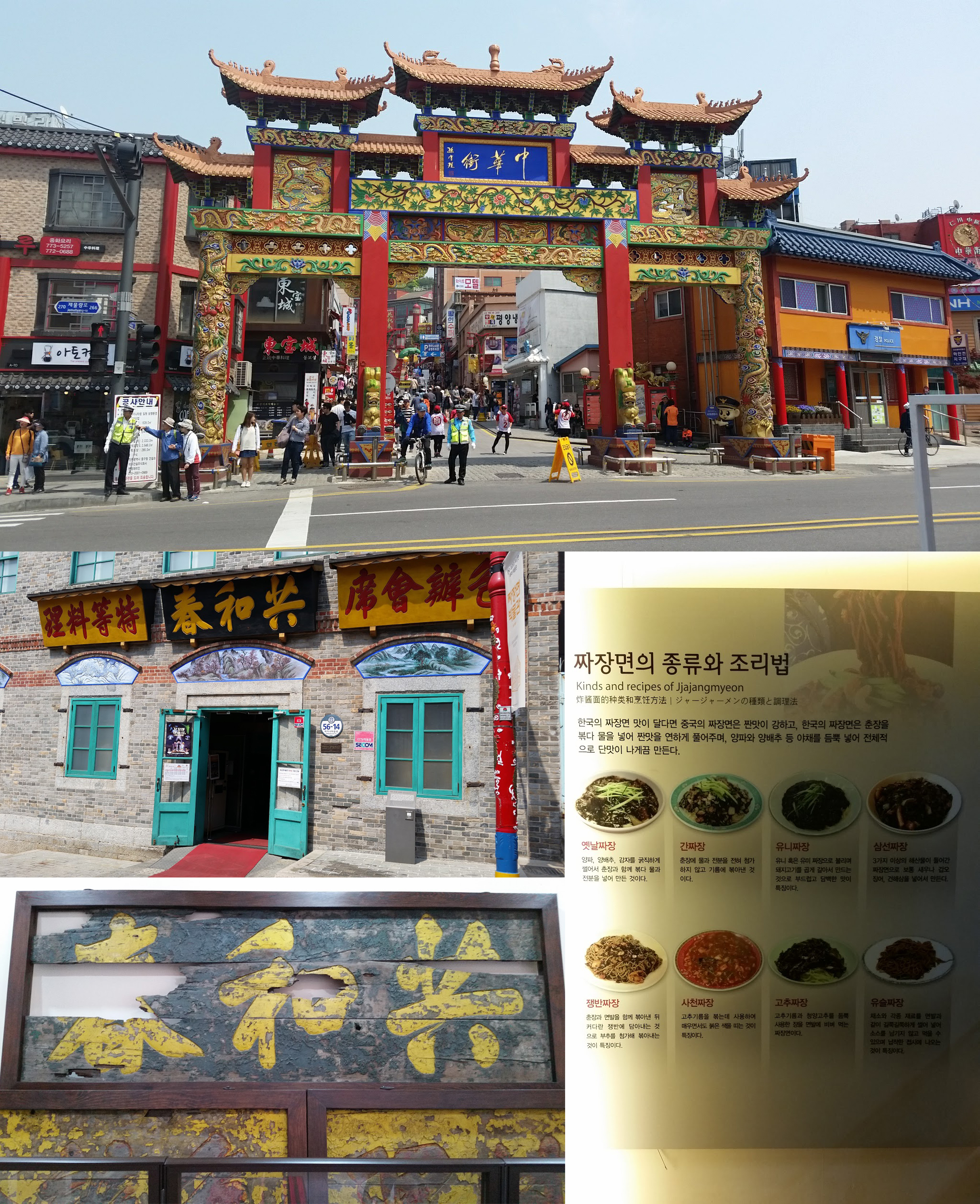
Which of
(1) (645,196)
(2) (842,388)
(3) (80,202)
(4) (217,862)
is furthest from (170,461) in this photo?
(2) (842,388)

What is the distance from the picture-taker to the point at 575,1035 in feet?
9.11

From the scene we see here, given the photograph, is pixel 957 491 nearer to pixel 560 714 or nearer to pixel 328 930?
pixel 560 714

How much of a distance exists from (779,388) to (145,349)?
13.7 m

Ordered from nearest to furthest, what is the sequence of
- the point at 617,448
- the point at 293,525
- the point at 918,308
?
the point at 293,525 < the point at 617,448 < the point at 918,308

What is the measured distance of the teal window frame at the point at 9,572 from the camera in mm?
2707

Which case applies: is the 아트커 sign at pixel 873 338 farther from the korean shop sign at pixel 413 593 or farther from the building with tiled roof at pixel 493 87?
the korean shop sign at pixel 413 593

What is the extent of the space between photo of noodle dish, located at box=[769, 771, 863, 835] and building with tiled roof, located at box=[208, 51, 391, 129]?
12848 mm

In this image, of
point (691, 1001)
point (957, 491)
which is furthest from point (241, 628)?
point (957, 491)

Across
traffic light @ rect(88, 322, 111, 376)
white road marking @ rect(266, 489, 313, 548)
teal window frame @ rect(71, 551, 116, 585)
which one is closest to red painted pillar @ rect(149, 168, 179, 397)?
traffic light @ rect(88, 322, 111, 376)

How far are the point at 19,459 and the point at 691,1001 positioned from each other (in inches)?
234

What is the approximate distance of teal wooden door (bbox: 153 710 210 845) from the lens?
2.45 meters

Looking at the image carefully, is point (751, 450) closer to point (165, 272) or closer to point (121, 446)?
point (121, 446)

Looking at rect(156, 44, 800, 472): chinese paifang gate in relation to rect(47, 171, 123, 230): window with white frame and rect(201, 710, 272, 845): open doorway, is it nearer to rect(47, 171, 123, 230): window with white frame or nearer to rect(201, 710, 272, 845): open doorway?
rect(47, 171, 123, 230): window with white frame

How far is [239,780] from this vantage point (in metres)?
2.44
